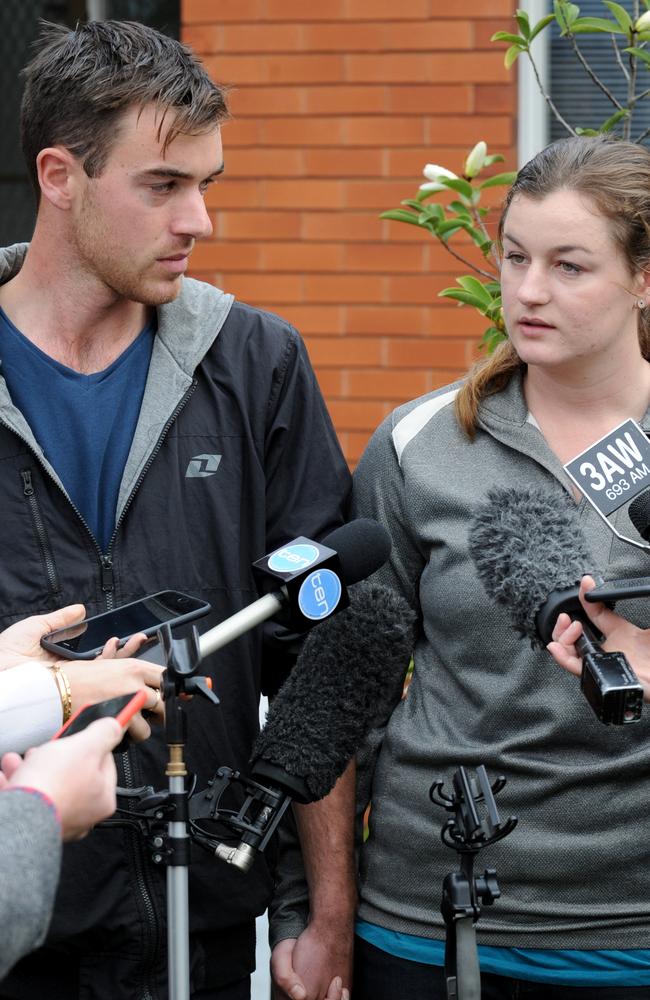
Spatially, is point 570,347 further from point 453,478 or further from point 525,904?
point 525,904

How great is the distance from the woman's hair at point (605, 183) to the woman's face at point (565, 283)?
2 cm

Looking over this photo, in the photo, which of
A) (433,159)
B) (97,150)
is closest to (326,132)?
(433,159)

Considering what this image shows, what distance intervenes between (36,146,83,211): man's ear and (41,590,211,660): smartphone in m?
0.98

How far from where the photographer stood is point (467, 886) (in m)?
2.21

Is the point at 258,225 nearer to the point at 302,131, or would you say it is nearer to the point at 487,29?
the point at 302,131

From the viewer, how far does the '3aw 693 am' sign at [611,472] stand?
227cm

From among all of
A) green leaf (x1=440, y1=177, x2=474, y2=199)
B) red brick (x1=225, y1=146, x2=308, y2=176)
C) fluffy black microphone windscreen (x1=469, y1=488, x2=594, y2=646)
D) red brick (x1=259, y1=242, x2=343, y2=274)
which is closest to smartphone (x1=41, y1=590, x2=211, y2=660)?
fluffy black microphone windscreen (x1=469, y1=488, x2=594, y2=646)

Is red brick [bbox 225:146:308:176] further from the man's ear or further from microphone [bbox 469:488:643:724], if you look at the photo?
microphone [bbox 469:488:643:724]

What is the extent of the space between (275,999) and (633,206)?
1.74 meters

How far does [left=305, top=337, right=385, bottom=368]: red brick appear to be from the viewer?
16.1 feet

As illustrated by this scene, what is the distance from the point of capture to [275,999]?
294cm

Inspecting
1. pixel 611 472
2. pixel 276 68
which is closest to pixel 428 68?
pixel 276 68

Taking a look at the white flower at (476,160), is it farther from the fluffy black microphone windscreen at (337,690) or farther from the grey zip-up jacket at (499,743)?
the fluffy black microphone windscreen at (337,690)

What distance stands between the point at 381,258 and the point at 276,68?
0.73 meters
